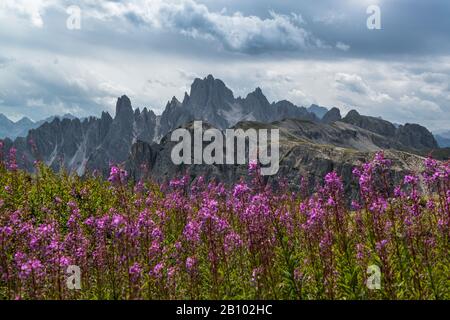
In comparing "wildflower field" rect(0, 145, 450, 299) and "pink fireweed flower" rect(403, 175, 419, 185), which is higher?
"pink fireweed flower" rect(403, 175, 419, 185)

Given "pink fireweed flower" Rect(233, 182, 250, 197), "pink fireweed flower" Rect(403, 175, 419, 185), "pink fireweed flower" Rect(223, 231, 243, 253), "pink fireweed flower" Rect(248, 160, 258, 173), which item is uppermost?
"pink fireweed flower" Rect(248, 160, 258, 173)

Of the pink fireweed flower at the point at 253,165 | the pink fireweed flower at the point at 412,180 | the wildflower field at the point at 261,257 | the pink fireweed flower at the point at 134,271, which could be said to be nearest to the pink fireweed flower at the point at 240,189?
the wildflower field at the point at 261,257

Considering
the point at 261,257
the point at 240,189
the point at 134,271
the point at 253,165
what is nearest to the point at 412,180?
the point at 253,165

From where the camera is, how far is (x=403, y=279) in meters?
7.95

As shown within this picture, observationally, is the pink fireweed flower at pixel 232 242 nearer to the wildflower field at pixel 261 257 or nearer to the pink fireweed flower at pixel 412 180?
the wildflower field at pixel 261 257

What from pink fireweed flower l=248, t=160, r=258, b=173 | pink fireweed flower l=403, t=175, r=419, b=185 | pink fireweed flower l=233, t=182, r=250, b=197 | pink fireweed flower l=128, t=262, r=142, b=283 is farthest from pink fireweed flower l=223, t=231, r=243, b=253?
pink fireweed flower l=403, t=175, r=419, b=185

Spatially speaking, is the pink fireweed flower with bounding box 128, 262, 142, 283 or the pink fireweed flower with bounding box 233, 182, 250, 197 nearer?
the pink fireweed flower with bounding box 128, 262, 142, 283

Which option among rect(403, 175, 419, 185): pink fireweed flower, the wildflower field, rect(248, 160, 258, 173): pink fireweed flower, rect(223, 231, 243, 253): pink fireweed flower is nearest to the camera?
the wildflower field

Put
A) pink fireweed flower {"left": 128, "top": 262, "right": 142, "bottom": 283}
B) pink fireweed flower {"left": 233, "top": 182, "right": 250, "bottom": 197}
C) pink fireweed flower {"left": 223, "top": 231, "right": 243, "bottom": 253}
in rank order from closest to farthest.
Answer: pink fireweed flower {"left": 128, "top": 262, "right": 142, "bottom": 283} → pink fireweed flower {"left": 233, "top": 182, "right": 250, "bottom": 197} → pink fireweed flower {"left": 223, "top": 231, "right": 243, "bottom": 253}

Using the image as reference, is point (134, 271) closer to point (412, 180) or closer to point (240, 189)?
point (240, 189)

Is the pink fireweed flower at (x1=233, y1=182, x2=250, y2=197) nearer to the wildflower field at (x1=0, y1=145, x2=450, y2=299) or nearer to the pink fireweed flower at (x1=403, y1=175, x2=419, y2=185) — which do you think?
the wildflower field at (x1=0, y1=145, x2=450, y2=299)

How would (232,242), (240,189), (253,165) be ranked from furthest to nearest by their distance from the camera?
(232,242), (240,189), (253,165)
